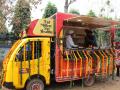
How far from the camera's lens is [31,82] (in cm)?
966

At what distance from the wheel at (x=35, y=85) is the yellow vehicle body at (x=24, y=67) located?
6.6 inches

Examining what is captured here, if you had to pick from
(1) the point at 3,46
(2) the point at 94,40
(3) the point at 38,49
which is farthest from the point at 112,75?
(1) the point at 3,46

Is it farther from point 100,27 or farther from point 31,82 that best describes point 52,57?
point 100,27

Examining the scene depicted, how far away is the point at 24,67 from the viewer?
31.1 feet

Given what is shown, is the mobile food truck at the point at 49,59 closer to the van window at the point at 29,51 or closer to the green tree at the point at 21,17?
the van window at the point at 29,51

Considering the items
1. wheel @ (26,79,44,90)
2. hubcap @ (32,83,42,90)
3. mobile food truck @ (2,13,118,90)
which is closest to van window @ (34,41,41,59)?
mobile food truck @ (2,13,118,90)

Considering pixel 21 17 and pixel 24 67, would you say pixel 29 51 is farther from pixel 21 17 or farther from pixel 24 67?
pixel 21 17

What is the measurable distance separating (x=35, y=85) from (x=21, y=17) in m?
6.96

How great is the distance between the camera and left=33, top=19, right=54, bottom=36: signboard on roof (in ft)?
33.3

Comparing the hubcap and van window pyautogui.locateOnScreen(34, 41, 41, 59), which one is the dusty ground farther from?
van window pyautogui.locateOnScreen(34, 41, 41, 59)

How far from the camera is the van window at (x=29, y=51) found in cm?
942

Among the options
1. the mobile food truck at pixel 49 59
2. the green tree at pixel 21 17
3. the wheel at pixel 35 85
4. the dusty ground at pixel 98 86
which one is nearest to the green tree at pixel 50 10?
the green tree at pixel 21 17

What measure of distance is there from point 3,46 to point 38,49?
213 inches

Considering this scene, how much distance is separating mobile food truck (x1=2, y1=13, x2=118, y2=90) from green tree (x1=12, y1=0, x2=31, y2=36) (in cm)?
194
